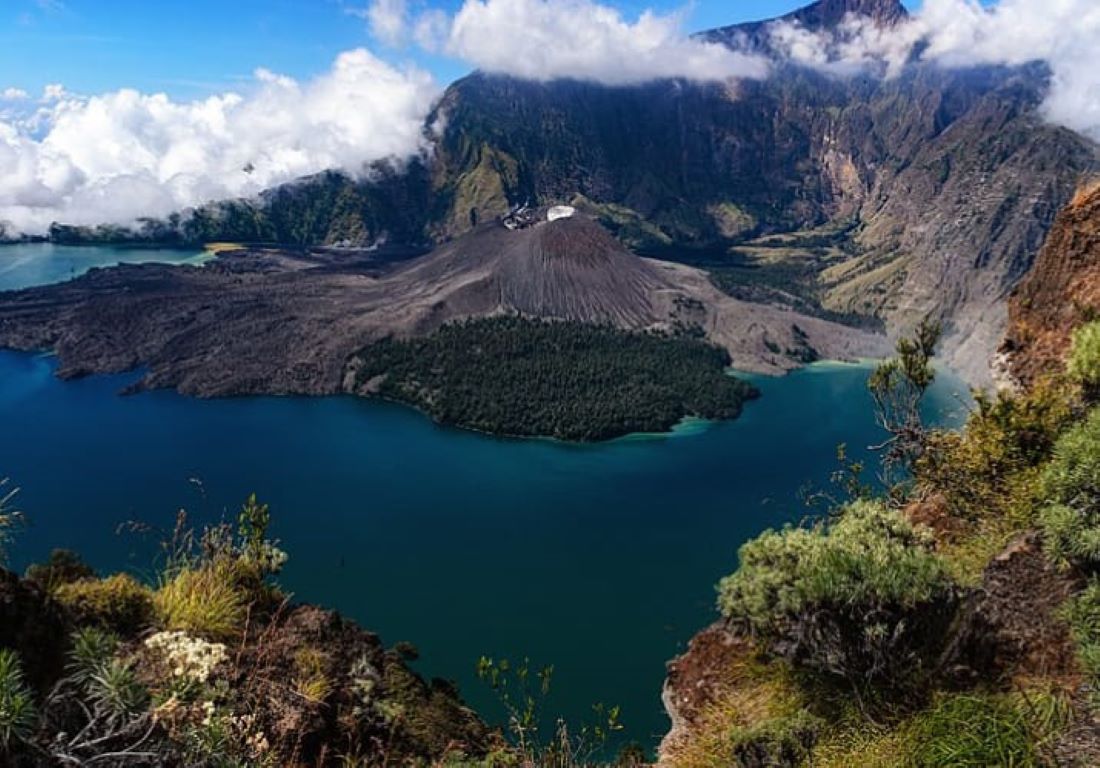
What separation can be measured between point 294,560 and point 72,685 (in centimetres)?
4117

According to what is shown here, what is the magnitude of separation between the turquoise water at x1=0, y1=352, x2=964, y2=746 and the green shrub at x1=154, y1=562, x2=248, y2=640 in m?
17.2

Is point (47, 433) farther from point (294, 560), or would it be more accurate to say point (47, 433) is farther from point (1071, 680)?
point (1071, 680)

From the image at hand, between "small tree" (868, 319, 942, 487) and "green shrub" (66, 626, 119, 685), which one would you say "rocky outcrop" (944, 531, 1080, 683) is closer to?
"small tree" (868, 319, 942, 487)

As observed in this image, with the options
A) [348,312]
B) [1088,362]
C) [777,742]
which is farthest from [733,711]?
[348,312]

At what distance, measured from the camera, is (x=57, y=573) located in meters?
6.50

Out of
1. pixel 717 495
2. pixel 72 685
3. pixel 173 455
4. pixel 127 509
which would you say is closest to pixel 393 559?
pixel 127 509

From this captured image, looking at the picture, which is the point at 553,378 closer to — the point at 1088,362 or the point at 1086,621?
the point at 1088,362

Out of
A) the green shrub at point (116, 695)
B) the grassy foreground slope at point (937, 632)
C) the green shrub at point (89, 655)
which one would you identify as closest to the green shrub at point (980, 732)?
the grassy foreground slope at point (937, 632)

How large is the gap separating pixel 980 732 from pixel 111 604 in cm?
548

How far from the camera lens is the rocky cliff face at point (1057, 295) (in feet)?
32.9

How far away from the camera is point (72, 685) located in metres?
4.22

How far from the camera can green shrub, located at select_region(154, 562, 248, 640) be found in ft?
19.4

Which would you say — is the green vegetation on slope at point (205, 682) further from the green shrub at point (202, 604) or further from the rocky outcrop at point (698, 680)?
the rocky outcrop at point (698, 680)

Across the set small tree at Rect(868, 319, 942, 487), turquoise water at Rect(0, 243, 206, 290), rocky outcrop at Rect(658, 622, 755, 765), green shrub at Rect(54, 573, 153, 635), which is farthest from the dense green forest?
turquoise water at Rect(0, 243, 206, 290)
